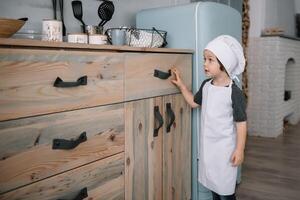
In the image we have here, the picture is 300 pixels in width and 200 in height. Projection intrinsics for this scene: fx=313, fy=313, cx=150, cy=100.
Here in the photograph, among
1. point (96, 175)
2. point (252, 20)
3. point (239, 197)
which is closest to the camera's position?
point (96, 175)

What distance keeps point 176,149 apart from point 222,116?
304 millimetres

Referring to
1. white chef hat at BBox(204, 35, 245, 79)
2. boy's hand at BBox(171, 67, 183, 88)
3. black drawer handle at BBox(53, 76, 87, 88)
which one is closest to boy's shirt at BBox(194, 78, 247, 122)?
white chef hat at BBox(204, 35, 245, 79)

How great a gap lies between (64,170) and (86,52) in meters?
0.41

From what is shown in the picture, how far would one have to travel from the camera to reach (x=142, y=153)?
4.57ft

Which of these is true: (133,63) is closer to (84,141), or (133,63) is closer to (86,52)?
(86,52)

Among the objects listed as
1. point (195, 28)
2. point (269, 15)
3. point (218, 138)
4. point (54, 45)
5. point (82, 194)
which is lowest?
point (82, 194)

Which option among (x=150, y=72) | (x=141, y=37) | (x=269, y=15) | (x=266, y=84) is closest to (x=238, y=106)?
(x=150, y=72)

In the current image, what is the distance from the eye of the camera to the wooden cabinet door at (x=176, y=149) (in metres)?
1.55

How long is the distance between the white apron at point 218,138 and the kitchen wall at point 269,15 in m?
2.58

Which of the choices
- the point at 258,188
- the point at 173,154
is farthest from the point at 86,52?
the point at 258,188

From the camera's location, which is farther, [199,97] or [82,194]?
[199,97]

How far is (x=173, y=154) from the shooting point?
5.26 ft

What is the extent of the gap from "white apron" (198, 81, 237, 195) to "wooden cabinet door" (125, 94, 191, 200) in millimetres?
138

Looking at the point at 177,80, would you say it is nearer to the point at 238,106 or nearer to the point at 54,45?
the point at 238,106
